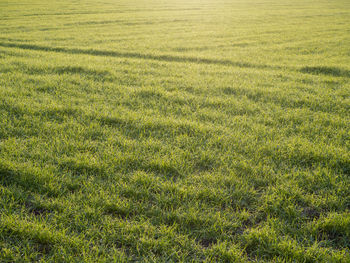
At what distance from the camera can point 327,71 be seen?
8258 millimetres

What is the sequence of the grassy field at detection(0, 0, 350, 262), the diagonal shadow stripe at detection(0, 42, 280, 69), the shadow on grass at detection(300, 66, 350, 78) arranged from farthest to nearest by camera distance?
the diagonal shadow stripe at detection(0, 42, 280, 69) → the shadow on grass at detection(300, 66, 350, 78) → the grassy field at detection(0, 0, 350, 262)

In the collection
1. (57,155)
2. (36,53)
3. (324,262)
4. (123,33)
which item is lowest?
(324,262)

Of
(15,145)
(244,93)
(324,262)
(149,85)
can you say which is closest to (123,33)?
(149,85)

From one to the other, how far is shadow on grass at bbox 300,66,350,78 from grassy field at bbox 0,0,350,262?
30 centimetres

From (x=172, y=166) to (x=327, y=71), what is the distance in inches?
289

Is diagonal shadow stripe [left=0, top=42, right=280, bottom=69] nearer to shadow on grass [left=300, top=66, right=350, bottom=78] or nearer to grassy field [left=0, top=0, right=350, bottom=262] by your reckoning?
shadow on grass [left=300, top=66, right=350, bottom=78]

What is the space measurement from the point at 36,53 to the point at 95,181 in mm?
8315

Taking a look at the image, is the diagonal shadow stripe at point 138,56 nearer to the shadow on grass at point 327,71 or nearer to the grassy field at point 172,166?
the shadow on grass at point 327,71

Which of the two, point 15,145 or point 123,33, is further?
point 123,33

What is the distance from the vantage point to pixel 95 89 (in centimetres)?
615

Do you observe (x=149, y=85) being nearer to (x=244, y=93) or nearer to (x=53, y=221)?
(x=244, y=93)

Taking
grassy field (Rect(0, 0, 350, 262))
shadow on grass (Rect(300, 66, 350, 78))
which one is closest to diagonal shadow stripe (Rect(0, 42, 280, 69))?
shadow on grass (Rect(300, 66, 350, 78))

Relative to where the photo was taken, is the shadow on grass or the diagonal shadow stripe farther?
the diagonal shadow stripe

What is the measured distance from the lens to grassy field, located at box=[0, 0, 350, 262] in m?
2.47
